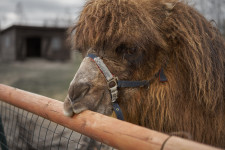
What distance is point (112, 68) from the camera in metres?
2.01

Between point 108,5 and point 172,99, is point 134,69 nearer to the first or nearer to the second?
point 172,99

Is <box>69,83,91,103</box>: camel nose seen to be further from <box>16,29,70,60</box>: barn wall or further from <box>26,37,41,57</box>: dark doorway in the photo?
<box>26,37,41,57</box>: dark doorway

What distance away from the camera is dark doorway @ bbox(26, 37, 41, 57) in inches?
1123

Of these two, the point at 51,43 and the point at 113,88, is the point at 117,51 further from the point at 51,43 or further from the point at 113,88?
the point at 51,43

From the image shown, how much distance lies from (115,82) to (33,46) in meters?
29.4

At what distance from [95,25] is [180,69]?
3.08ft

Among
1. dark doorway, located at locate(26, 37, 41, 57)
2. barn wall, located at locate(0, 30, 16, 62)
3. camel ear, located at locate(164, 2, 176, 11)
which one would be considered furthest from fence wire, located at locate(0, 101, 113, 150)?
dark doorway, located at locate(26, 37, 41, 57)

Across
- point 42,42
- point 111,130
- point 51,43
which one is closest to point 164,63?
point 111,130

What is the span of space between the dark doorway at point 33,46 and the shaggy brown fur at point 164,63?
28546 millimetres

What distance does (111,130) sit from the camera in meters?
1.23

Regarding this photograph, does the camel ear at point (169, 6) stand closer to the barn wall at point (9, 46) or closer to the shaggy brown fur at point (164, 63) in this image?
the shaggy brown fur at point (164, 63)

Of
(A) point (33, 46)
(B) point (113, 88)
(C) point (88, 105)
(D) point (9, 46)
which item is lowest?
(A) point (33, 46)

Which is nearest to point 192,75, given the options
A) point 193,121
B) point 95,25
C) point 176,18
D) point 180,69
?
point 180,69

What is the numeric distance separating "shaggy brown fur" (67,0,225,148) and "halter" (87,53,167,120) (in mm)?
49
